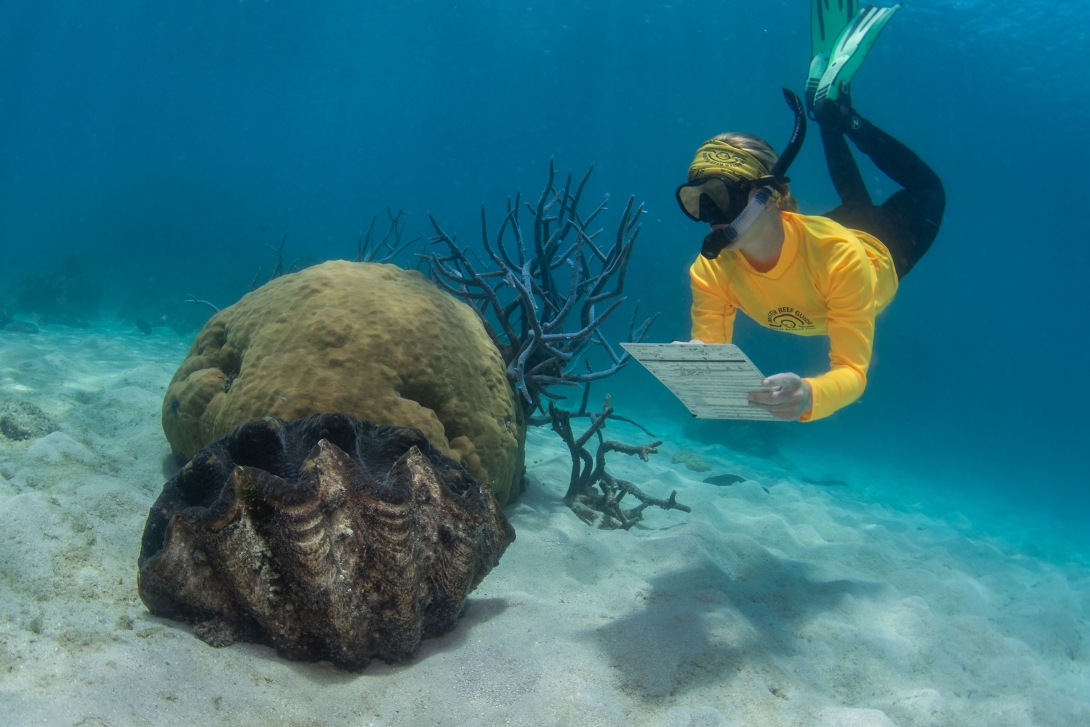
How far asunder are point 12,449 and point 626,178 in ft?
182

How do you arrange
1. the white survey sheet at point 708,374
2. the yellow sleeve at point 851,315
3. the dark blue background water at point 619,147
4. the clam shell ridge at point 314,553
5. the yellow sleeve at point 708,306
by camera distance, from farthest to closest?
the dark blue background water at point 619,147, the yellow sleeve at point 708,306, the yellow sleeve at point 851,315, the white survey sheet at point 708,374, the clam shell ridge at point 314,553

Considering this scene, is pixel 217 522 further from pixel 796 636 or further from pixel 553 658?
pixel 796 636

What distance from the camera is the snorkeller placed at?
2467 mm

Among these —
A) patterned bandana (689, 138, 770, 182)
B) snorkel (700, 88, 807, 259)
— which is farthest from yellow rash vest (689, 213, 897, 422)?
patterned bandana (689, 138, 770, 182)

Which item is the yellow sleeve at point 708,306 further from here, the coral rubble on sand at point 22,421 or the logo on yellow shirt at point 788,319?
the coral rubble on sand at point 22,421

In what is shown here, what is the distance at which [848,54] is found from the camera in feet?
14.4

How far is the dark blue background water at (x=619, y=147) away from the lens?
90.0ft

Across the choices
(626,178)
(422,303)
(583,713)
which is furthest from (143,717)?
(626,178)

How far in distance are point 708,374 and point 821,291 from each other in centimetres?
98

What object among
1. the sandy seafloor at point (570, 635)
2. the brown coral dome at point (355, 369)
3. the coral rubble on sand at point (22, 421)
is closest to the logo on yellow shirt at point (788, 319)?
the sandy seafloor at point (570, 635)

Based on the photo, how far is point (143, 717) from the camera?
1.31 metres

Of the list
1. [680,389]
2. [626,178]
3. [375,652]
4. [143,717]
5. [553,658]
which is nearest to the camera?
[143,717]

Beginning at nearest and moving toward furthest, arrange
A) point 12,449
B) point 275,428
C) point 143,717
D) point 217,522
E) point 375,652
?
point 143,717
point 217,522
point 375,652
point 275,428
point 12,449

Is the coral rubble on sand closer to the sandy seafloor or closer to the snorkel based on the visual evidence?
the sandy seafloor
